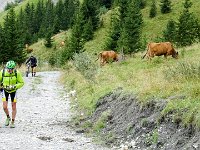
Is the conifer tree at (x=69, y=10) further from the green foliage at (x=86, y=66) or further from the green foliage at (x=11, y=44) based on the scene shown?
the green foliage at (x=86, y=66)

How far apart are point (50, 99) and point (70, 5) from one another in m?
103

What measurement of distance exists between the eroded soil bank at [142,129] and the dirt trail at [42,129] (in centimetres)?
80

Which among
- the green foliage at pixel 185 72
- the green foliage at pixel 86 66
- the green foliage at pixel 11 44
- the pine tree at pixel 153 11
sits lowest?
the green foliage at pixel 11 44

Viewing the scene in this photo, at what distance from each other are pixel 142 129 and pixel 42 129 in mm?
3756

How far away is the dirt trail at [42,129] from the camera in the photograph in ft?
35.2

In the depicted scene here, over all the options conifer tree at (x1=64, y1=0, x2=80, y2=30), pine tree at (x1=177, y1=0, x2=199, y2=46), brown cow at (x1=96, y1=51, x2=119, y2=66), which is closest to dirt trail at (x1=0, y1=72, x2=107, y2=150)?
brown cow at (x1=96, y1=51, x2=119, y2=66)

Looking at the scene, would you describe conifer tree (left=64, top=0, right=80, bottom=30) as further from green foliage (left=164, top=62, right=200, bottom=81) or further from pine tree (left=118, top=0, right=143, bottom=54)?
green foliage (left=164, top=62, right=200, bottom=81)

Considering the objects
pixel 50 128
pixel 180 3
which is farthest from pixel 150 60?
pixel 180 3

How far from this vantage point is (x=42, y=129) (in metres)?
13.1

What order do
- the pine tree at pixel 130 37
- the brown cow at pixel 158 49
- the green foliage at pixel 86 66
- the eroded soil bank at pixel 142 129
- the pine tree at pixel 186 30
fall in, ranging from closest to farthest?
the eroded soil bank at pixel 142 129 < the green foliage at pixel 86 66 < the brown cow at pixel 158 49 < the pine tree at pixel 130 37 < the pine tree at pixel 186 30

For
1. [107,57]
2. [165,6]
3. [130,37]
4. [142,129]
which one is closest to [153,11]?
[165,6]

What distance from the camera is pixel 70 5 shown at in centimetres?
12156

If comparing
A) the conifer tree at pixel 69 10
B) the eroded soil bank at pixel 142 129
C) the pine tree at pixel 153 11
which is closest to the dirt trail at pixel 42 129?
the eroded soil bank at pixel 142 129

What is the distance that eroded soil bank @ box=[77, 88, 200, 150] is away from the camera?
9320 millimetres
